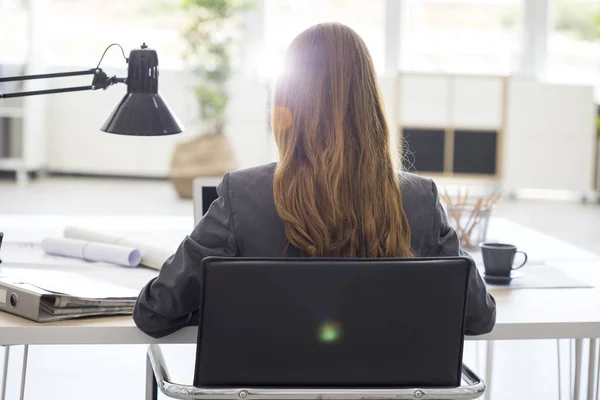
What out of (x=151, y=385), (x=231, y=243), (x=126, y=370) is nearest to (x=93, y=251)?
(x=151, y=385)

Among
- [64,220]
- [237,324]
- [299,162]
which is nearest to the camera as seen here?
[237,324]

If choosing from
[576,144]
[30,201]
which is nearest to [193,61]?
[30,201]

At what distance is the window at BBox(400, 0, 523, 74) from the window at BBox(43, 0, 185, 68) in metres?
2.08

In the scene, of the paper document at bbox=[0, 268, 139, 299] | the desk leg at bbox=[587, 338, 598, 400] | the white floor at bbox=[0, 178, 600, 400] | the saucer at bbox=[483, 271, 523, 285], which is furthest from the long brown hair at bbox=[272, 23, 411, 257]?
the white floor at bbox=[0, 178, 600, 400]

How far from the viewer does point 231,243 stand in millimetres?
1369

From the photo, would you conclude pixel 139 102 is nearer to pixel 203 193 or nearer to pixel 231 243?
pixel 203 193

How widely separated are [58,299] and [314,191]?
458 mm

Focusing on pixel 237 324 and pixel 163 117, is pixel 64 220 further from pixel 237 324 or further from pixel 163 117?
pixel 237 324

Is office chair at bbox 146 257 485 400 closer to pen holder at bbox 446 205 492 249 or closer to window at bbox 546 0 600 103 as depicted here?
pen holder at bbox 446 205 492 249

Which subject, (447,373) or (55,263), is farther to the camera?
(55,263)

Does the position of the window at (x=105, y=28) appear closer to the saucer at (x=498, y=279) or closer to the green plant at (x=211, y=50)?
the green plant at (x=211, y=50)

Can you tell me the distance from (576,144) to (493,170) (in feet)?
2.38

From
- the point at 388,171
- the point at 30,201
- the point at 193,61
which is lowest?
the point at 30,201

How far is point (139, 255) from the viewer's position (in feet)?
6.36
